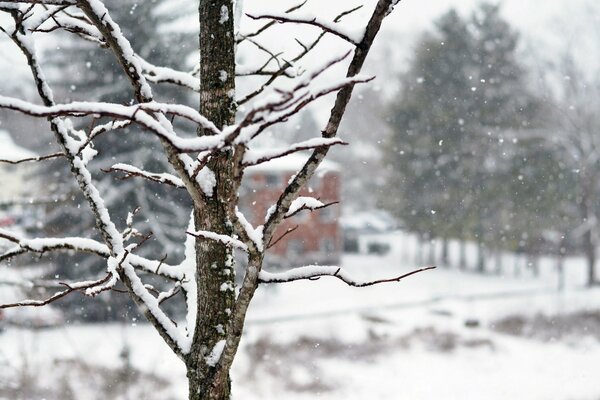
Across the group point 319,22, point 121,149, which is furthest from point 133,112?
point 121,149

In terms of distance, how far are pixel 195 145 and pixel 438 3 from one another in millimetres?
21361

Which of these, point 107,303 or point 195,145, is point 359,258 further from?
point 195,145

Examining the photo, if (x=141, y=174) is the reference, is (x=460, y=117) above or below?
above

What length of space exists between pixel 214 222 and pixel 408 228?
19541 millimetres

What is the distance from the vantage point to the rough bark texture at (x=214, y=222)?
5.15ft

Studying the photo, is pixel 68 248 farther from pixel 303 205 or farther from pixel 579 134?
pixel 579 134

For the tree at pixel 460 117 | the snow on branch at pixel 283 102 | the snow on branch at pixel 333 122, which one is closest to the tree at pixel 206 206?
the snow on branch at pixel 333 122

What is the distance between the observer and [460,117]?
19266mm

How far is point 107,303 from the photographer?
34.6 feet

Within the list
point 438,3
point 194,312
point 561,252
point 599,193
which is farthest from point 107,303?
point 599,193

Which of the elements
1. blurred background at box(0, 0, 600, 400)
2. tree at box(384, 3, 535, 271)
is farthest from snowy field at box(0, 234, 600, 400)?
tree at box(384, 3, 535, 271)

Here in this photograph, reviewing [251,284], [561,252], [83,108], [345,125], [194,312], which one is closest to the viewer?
[83,108]

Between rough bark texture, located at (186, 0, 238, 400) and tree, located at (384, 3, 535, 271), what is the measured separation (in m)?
18.1

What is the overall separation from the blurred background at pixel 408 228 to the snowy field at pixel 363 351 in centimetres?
6
